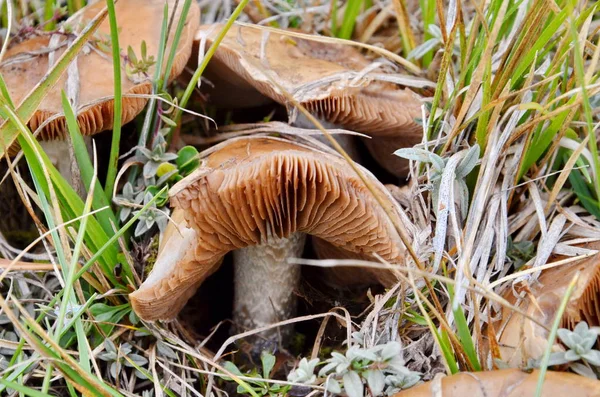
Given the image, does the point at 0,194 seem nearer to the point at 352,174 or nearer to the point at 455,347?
the point at 352,174

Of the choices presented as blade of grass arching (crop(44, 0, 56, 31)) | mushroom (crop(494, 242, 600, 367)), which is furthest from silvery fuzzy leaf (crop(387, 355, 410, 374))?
blade of grass arching (crop(44, 0, 56, 31))

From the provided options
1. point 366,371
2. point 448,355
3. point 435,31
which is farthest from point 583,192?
point 366,371

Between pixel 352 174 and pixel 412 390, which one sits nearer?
pixel 412 390

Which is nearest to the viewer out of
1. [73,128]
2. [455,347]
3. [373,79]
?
[455,347]

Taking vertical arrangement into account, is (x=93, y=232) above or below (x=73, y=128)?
below

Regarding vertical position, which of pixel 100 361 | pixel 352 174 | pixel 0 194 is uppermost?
pixel 352 174

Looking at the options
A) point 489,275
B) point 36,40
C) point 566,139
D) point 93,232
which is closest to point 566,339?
point 489,275
